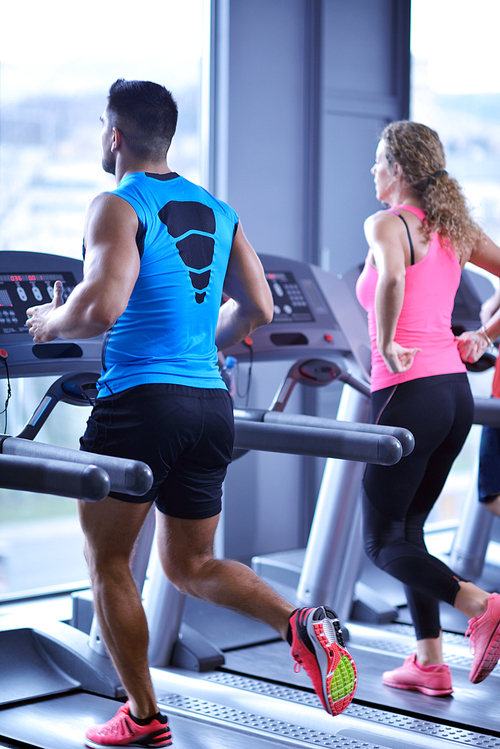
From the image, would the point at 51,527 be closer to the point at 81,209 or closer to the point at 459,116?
the point at 81,209

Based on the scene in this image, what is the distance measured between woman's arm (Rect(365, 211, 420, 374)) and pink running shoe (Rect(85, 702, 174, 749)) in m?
1.11

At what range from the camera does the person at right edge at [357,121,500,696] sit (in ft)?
8.11

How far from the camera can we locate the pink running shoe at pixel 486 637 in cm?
233

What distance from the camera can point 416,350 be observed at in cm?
251

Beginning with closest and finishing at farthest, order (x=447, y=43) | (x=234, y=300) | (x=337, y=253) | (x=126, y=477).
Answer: (x=126, y=477), (x=234, y=300), (x=337, y=253), (x=447, y=43)

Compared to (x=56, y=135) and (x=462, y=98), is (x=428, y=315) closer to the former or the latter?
(x=56, y=135)

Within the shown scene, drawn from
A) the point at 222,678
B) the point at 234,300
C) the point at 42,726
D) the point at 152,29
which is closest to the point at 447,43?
the point at 152,29

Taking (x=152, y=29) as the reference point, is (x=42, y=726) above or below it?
below

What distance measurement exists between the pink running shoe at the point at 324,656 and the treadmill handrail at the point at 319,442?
0.37 metres

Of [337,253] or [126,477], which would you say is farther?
[337,253]

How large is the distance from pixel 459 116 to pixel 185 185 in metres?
3.61

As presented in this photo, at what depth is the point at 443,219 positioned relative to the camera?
2.55 meters

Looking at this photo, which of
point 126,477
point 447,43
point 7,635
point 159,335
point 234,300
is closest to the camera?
point 126,477

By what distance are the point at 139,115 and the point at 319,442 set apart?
88cm
